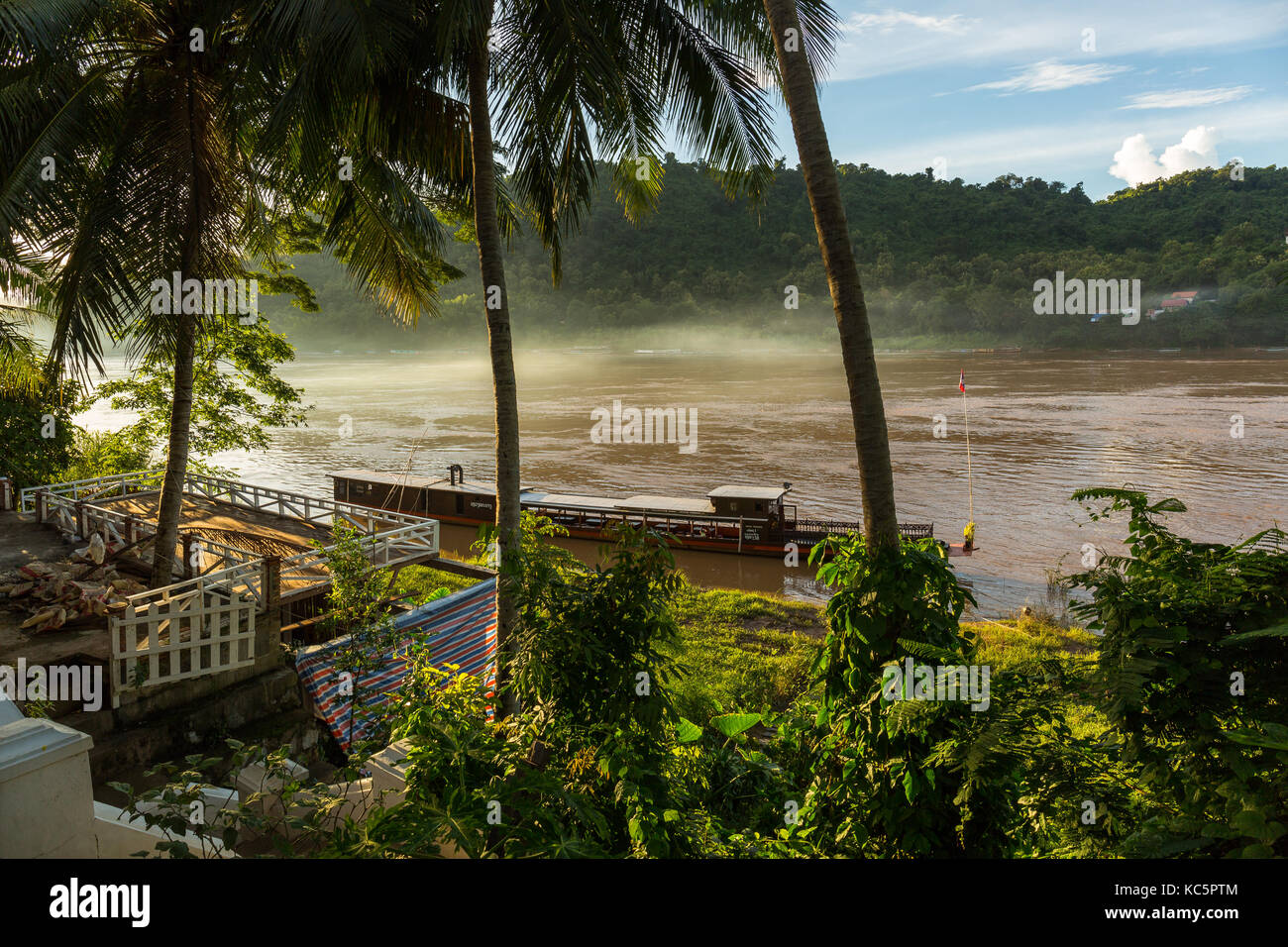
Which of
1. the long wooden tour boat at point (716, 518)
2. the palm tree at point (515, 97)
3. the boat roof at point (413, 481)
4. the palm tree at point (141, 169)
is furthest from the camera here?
the boat roof at point (413, 481)

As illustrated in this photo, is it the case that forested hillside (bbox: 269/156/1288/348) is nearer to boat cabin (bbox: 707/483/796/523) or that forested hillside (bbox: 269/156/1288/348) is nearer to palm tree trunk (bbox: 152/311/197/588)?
boat cabin (bbox: 707/483/796/523)

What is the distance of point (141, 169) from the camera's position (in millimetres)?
8617

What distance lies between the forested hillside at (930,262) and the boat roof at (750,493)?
50.8 m

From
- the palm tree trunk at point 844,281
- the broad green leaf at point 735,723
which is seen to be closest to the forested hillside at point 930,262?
the broad green leaf at point 735,723

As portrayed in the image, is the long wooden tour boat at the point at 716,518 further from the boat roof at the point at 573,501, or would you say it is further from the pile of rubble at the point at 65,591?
the pile of rubble at the point at 65,591

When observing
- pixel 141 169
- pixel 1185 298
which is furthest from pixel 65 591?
pixel 1185 298

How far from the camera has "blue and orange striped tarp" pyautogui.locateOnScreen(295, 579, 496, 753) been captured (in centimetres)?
777

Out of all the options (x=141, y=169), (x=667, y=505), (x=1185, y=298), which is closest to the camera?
(x=141, y=169)

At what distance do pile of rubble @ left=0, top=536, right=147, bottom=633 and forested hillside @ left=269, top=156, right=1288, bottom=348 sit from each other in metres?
65.4

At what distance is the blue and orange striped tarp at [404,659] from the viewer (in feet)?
25.5

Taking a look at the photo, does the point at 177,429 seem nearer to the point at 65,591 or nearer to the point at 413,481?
the point at 65,591

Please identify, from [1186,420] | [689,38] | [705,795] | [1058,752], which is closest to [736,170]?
[689,38]

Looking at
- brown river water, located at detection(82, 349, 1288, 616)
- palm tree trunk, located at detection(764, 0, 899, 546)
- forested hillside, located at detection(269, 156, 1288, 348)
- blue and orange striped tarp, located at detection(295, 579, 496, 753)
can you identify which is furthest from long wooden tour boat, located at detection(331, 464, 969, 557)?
forested hillside, located at detection(269, 156, 1288, 348)

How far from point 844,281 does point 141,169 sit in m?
8.11
